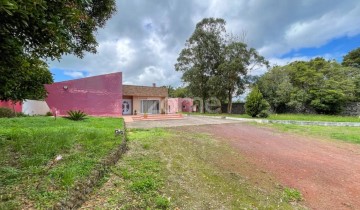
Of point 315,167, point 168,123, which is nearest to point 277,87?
point 168,123

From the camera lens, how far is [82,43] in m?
6.62

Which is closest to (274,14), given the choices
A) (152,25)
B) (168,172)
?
(152,25)

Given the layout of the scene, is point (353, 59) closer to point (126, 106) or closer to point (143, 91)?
point (143, 91)

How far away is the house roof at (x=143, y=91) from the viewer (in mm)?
23545

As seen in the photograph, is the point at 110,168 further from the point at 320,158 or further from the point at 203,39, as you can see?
the point at 203,39

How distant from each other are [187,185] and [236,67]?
2086cm

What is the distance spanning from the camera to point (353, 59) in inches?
1259

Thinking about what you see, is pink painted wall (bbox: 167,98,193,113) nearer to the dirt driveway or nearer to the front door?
the front door

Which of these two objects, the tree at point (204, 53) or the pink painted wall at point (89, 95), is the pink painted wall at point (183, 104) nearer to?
the tree at point (204, 53)

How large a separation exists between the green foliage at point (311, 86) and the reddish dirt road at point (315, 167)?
1606 cm

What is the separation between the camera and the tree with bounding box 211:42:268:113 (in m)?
23.8

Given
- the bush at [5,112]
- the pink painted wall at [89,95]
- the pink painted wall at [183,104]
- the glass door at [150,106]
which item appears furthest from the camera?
the pink painted wall at [183,104]

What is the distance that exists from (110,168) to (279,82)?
1008 inches

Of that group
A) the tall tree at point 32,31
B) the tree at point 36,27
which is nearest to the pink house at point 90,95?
the tall tree at point 32,31
